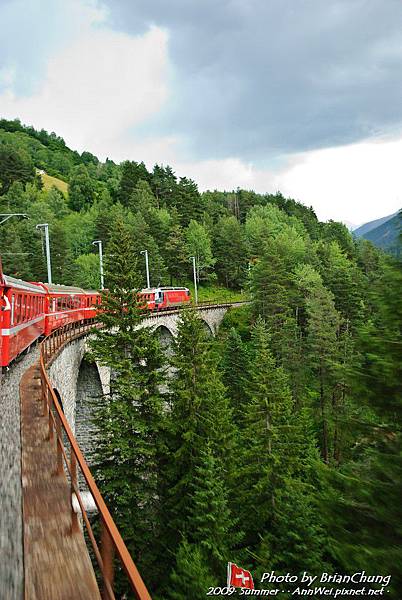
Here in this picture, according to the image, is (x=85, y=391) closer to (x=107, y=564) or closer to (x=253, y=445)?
(x=253, y=445)

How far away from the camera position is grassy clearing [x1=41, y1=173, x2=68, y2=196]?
130750mm

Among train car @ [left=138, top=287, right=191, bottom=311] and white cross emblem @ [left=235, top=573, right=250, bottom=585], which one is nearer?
white cross emblem @ [left=235, top=573, right=250, bottom=585]

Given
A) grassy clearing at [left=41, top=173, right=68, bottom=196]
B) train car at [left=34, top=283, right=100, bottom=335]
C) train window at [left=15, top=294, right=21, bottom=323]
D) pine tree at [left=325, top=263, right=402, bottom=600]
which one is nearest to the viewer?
pine tree at [left=325, top=263, right=402, bottom=600]

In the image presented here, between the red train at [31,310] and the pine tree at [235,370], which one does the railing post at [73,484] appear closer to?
the red train at [31,310]

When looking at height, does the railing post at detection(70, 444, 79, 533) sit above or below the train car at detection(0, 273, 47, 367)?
below

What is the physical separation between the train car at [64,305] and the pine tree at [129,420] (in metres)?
2.73

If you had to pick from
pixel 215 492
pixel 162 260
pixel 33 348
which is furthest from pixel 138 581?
pixel 162 260

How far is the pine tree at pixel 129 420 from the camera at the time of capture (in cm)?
1575

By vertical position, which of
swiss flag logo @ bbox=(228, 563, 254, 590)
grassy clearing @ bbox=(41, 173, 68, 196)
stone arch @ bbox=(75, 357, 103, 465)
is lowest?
swiss flag logo @ bbox=(228, 563, 254, 590)

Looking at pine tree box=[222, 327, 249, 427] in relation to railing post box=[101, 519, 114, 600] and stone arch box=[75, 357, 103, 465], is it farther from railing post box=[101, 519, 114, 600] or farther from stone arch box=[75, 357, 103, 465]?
railing post box=[101, 519, 114, 600]

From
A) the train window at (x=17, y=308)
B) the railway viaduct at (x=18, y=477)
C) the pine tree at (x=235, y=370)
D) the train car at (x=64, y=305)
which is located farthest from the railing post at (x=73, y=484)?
the pine tree at (x=235, y=370)

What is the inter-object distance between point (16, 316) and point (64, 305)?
1202cm

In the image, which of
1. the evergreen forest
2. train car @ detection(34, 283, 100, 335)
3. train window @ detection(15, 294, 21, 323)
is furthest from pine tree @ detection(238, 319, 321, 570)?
train window @ detection(15, 294, 21, 323)

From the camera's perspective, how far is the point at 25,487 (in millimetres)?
5492
